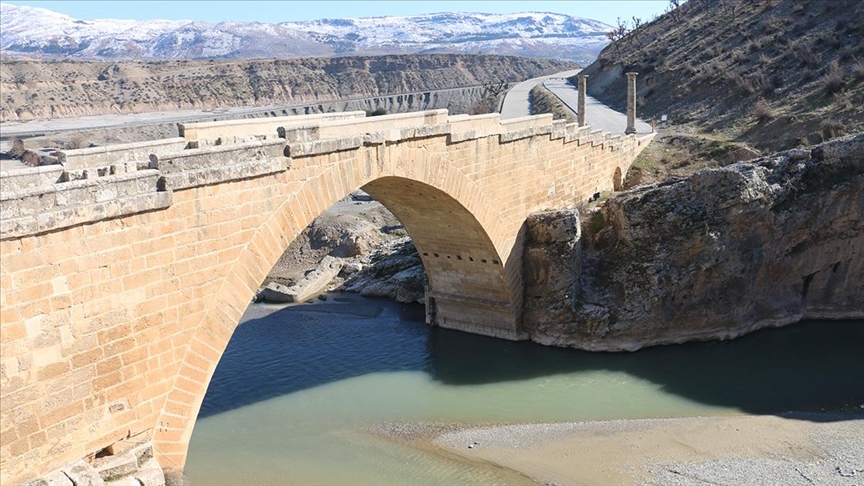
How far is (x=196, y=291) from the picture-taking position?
10141 millimetres

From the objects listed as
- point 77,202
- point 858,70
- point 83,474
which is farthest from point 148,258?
point 858,70

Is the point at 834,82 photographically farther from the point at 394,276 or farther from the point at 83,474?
the point at 83,474

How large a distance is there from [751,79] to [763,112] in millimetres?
5441

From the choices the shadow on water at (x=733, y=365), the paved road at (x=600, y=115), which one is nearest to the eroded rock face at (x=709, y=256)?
the shadow on water at (x=733, y=365)

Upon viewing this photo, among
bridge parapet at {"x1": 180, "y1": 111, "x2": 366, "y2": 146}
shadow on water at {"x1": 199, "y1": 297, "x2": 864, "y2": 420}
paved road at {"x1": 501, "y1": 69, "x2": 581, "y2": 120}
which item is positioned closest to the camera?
bridge parapet at {"x1": 180, "y1": 111, "x2": 366, "y2": 146}

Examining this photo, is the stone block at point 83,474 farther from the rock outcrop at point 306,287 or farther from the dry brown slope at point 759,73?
the dry brown slope at point 759,73

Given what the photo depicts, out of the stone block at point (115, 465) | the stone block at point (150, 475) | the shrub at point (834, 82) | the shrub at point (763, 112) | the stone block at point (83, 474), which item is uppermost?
the shrub at point (834, 82)

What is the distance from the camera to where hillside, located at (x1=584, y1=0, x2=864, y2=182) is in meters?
24.6

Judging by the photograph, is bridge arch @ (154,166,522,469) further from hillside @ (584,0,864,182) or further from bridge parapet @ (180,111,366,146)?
hillside @ (584,0,864,182)

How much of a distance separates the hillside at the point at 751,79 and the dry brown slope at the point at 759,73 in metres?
0.05

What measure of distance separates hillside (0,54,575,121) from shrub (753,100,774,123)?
61.1m

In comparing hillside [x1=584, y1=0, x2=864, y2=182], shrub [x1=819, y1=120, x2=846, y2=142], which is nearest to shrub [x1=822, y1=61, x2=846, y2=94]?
hillside [x1=584, y1=0, x2=864, y2=182]

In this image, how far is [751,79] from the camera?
30.8 m

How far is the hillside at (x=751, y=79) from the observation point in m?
24.6
